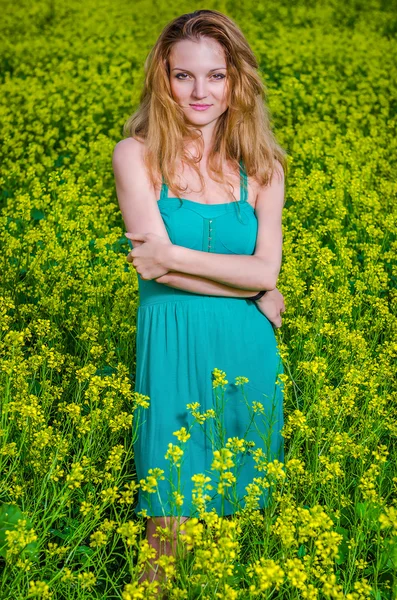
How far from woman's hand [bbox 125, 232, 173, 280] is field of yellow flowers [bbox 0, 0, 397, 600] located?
433 millimetres

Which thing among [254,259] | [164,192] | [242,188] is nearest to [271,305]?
[254,259]

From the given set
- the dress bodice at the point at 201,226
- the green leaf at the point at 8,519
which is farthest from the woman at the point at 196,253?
the green leaf at the point at 8,519

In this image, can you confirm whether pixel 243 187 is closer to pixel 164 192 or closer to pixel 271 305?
pixel 164 192

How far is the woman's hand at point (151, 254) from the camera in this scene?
2.89 metres

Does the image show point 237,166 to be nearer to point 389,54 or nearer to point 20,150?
point 20,150

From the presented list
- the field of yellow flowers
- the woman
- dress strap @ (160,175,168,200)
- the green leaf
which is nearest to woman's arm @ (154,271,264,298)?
the woman

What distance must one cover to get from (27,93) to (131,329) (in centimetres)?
575

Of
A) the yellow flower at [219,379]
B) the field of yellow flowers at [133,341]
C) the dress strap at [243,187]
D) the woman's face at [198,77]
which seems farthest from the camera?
the dress strap at [243,187]

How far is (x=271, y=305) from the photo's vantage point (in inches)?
125

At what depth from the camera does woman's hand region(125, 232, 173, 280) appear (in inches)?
114

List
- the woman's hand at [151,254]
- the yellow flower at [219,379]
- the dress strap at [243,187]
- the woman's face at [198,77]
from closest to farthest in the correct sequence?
the yellow flower at [219,379] < the woman's hand at [151,254] < the woman's face at [198,77] < the dress strap at [243,187]

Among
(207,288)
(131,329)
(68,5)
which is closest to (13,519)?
(207,288)

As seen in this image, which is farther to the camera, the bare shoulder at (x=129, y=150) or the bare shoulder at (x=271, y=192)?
the bare shoulder at (x=271, y=192)

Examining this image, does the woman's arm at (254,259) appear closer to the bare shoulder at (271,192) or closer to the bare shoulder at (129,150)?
the bare shoulder at (271,192)
